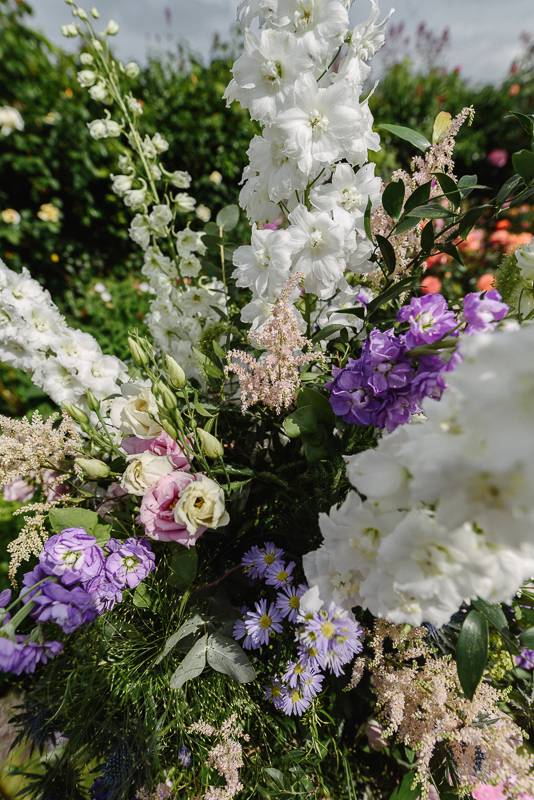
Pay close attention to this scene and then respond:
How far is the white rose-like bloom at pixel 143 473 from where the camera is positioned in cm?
55

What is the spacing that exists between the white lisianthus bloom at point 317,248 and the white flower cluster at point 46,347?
41cm

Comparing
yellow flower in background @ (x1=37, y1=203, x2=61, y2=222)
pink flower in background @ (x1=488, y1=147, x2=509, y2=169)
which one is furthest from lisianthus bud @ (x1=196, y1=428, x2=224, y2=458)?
pink flower in background @ (x1=488, y1=147, x2=509, y2=169)

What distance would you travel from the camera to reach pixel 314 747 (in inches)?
25.6

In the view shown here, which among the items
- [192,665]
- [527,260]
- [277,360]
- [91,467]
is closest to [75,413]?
[91,467]

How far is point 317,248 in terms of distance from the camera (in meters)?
0.61

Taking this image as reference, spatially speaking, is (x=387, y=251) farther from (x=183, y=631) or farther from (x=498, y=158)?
(x=498, y=158)

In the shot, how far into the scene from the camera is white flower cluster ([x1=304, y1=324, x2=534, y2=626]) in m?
0.26

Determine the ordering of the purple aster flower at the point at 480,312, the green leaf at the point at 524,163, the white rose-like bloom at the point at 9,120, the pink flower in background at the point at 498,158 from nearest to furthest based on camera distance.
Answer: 1. the purple aster flower at the point at 480,312
2. the green leaf at the point at 524,163
3. the white rose-like bloom at the point at 9,120
4. the pink flower in background at the point at 498,158

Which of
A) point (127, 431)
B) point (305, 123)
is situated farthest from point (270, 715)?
point (305, 123)

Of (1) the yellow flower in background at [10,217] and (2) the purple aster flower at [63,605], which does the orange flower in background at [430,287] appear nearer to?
(2) the purple aster flower at [63,605]

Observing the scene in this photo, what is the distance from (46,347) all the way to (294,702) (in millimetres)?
684

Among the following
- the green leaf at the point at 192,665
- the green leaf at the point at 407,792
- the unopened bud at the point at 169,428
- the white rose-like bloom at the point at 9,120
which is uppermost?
the white rose-like bloom at the point at 9,120

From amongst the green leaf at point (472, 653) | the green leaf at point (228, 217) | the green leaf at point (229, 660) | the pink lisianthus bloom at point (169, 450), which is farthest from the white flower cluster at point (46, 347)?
the green leaf at point (472, 653)

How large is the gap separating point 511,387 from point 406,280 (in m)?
0.35
